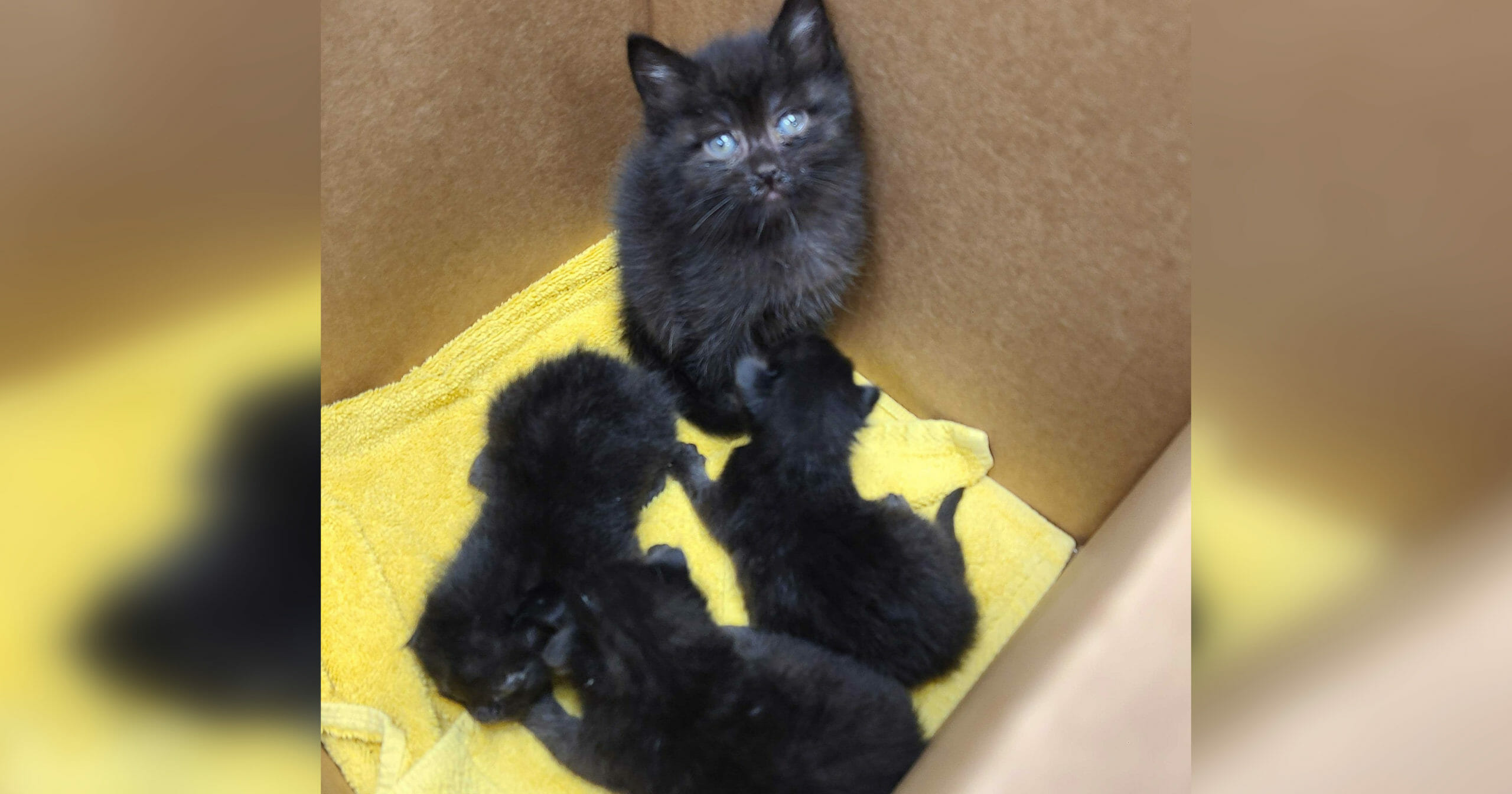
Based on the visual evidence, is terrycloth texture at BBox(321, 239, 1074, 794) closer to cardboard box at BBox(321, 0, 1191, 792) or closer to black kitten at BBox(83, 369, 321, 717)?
cardboard box at BBox(321, 0, 1191, 792)

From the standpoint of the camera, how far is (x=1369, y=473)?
15.7 inches

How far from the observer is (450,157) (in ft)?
5.14

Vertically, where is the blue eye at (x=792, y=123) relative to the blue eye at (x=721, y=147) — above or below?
above

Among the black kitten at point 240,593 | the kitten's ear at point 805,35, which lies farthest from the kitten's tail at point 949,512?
the black kitten at point 240,593

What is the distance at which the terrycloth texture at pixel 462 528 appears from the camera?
1.40 meters

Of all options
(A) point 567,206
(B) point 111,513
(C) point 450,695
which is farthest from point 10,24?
(A) point 567,206

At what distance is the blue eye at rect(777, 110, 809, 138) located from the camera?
4.76 feet

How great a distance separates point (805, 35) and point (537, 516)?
78 centimetres

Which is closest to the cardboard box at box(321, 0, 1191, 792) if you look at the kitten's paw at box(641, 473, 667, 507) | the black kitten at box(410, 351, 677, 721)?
the black kitten at box(410, 351, 677, 721)

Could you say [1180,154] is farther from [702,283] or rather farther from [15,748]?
[15,748]

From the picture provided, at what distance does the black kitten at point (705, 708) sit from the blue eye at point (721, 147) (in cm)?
63

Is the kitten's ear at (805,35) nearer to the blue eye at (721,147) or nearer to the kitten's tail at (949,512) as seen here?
the blue eye at (721,147)

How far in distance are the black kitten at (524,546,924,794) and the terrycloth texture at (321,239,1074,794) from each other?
12 centimetres

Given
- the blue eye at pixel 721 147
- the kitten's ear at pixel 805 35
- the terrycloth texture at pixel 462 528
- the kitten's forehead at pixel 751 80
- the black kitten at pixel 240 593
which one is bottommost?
the terrycloth texture at pixel 462 528
